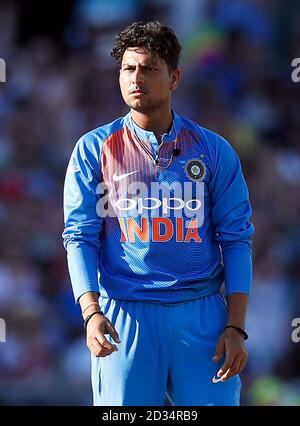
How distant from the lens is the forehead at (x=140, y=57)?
3.44 m

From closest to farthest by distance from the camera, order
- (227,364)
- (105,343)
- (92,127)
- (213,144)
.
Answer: (105,343) → (227,364) → (213,144) → (92,127)

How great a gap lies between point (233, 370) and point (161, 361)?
24 cm

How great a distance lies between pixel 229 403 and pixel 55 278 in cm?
354

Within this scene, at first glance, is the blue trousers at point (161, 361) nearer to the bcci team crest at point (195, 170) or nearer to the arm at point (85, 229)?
the arm at point (85, 229)

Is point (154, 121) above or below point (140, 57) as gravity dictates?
below

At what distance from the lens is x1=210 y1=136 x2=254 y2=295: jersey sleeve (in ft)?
11.5

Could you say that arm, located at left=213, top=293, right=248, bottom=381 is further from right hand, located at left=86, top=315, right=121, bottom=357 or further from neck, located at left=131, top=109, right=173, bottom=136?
→ neck, located at left=131, top=109, right=173, bottom=136

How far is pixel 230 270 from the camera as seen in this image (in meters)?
3.50

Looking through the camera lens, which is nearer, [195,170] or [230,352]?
[230,352]

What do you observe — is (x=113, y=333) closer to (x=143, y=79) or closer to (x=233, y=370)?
(x=233, y=370)

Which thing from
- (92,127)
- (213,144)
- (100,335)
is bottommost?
(100,335)

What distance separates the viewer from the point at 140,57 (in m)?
3.44

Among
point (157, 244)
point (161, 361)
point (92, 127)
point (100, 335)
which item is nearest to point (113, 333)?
point (100, 335)

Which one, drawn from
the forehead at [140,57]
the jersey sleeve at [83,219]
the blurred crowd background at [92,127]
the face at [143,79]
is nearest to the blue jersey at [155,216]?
the jersey sleeve at [83,219]
